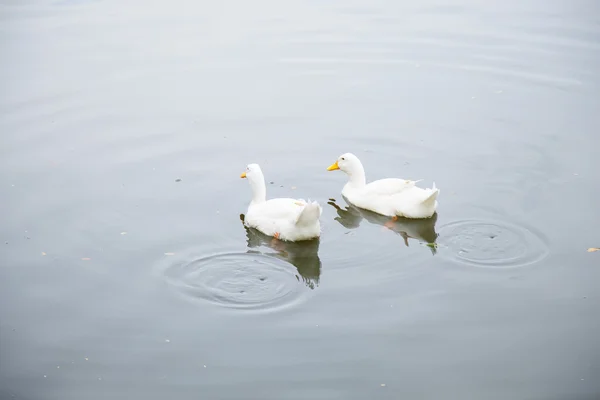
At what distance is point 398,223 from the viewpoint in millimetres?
12133

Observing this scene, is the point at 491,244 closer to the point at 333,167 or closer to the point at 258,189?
the point at 333,167

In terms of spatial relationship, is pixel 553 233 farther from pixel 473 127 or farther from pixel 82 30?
pixel 82 30

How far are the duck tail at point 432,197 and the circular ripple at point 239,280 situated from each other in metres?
2.18

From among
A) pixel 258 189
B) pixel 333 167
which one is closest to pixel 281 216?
pixel 258 189

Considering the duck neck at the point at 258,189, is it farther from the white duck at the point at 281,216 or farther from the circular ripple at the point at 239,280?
the circular ripple at the point at 239,280

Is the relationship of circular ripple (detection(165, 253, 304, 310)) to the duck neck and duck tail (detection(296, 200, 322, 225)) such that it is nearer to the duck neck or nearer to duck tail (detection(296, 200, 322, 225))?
duck tail (detection(296, 200, 322, 225))

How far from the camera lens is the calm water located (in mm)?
9094

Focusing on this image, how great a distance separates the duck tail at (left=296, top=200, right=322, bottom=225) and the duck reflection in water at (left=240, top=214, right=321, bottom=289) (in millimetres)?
380

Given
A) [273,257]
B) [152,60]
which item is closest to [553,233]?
[273,257]

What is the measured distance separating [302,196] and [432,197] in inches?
85.2

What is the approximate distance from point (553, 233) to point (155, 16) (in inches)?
541

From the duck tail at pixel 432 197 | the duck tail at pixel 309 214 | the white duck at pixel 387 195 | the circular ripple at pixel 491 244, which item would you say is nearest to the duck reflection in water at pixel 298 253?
the duck tail at pixel 309 214

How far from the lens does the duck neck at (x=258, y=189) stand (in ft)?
39.8

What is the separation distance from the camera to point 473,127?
48.9ft
